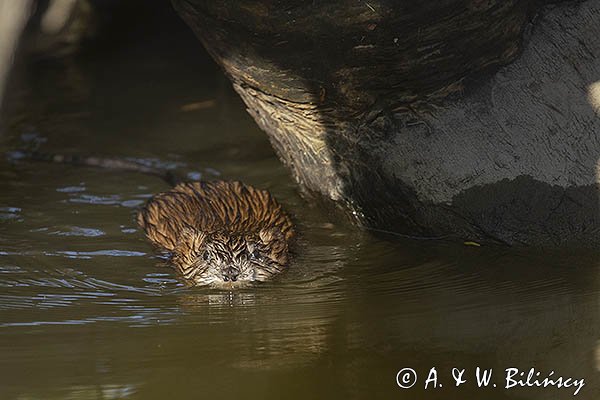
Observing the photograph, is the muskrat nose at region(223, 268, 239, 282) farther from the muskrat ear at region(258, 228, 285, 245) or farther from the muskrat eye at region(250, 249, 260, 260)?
the muskrat ear at region(258, 228, 285, 245)

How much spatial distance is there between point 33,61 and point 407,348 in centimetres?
Answer: 534

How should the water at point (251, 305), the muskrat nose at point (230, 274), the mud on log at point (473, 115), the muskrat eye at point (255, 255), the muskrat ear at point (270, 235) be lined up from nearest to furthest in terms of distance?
the water at point (251, 305)
the mud on log at point (473, 115)
the muskrat nose at point (230, 274)
the muskrat eye at point (255, 255)
the muskrat ear at point (270, 235)

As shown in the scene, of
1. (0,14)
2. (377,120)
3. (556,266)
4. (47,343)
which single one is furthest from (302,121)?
(0,14)

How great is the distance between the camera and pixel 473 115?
5.37 meters

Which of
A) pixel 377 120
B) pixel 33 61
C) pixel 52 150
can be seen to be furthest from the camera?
pixel 33 61

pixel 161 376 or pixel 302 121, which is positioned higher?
pixel 302 121

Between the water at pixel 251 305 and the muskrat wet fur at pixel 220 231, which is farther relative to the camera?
the muskrat wet fur at pixel 220 231

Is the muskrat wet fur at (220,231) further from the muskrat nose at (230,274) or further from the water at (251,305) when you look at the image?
the water at (251,305)

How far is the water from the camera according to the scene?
4.03 m

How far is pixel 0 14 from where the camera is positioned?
6.65 ft

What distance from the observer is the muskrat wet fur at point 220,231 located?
17.4 feet

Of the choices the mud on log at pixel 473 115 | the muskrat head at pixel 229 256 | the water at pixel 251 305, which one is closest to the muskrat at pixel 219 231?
the muskrat head at pixel 229 256

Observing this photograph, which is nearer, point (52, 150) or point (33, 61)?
point (52, 150)

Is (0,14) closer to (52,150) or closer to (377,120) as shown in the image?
(377,120)
